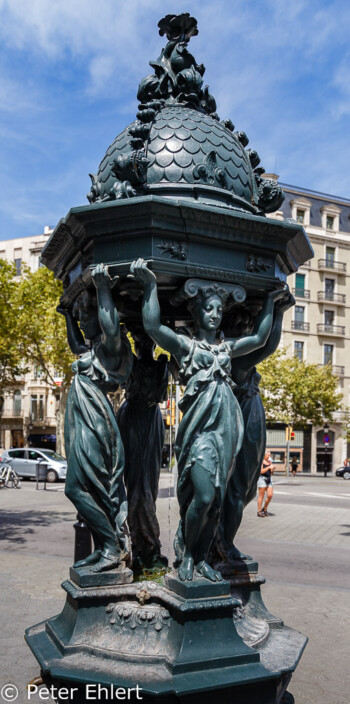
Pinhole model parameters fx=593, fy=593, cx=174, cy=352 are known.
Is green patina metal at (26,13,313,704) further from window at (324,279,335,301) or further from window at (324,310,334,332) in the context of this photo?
window at (324,279,335,301)

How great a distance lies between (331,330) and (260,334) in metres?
41.8

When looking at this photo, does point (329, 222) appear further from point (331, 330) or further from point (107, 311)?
point (107, 311)

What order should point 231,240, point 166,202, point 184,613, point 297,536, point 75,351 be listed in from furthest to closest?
1. point 297,536
2. point 75,351
3. point 231,240
4. point 166,202
5. point 184,613

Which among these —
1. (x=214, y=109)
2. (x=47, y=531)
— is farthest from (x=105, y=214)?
(x=47, y=531)

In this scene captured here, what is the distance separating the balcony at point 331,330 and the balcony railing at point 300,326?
95cm

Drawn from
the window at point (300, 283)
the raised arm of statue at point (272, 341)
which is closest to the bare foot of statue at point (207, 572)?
the raised arm of statue at point (272, 341)

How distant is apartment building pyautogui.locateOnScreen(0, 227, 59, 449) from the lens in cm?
4759

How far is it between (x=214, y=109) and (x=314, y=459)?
3987 cm

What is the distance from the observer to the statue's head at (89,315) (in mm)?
3453

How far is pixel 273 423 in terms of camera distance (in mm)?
40250

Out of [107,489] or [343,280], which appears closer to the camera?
[107,489]

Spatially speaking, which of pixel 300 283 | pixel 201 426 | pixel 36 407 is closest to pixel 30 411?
pixel 36 407

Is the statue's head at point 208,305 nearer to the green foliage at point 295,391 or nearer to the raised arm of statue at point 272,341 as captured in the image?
the raised arm of statue at point 272,341

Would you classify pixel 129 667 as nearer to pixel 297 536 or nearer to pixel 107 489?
pixel 107 489
